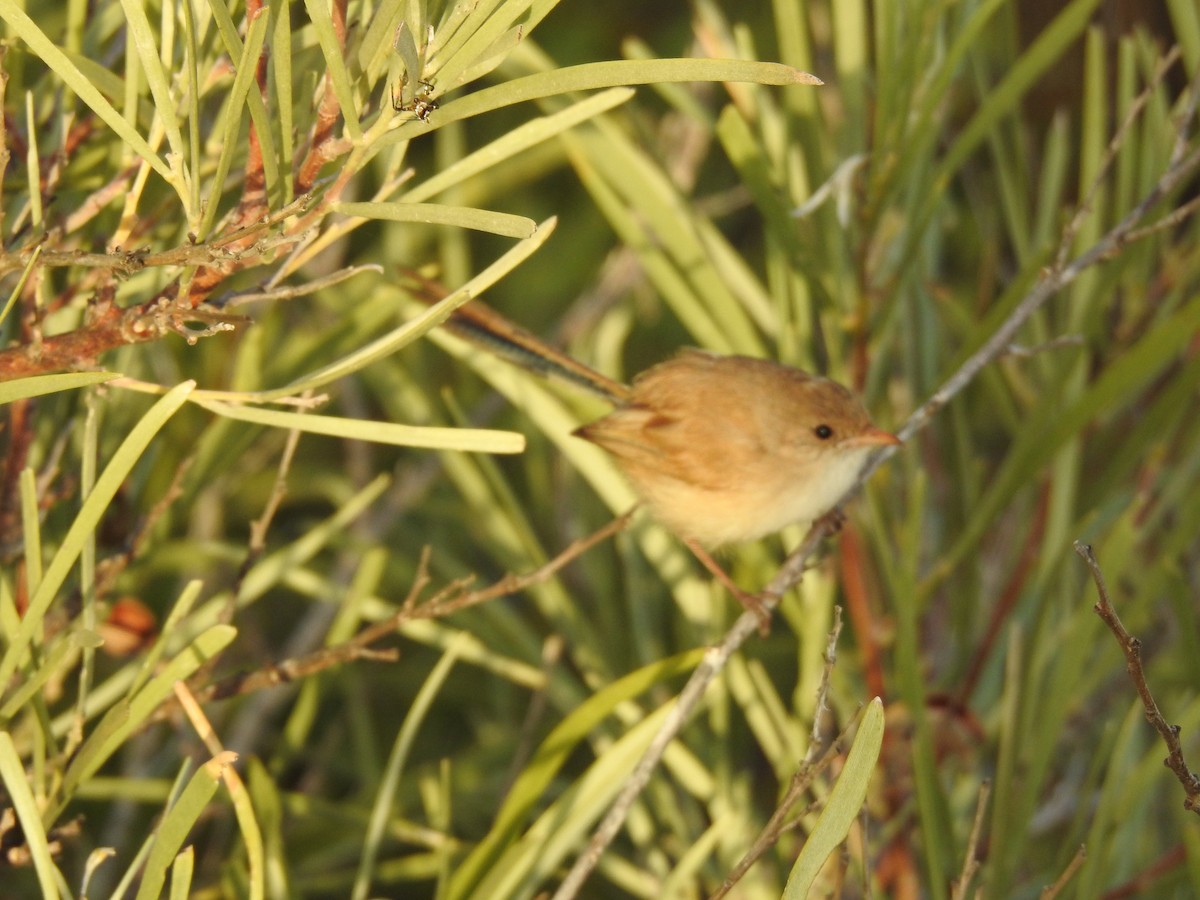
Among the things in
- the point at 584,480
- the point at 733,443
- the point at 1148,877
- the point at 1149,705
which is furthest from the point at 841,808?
the point at 733,443

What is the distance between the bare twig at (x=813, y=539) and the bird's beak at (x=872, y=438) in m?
0.04

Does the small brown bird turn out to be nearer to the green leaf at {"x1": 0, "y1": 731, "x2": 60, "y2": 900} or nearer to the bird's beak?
the bird's beak

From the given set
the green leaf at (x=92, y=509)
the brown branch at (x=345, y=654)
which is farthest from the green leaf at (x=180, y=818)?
the brown branch at (x=345, y=654)

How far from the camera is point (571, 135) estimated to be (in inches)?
78.0

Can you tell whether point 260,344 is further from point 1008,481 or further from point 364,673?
point 364,673

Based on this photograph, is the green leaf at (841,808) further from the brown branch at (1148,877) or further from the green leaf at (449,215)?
the brown branch at (1148,877)

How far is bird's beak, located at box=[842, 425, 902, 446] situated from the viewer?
2275mm

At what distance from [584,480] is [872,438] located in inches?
24.8

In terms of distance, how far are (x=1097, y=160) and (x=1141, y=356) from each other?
462mm

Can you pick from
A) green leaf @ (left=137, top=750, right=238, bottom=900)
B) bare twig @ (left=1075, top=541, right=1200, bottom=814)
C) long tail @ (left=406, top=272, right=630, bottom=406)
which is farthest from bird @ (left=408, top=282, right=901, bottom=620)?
green leaf @ (left=137, top=750, right=238, bottom=900)

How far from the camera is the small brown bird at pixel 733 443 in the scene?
2.57m

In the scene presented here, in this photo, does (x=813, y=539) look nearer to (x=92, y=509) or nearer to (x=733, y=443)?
(x=733, y=443)

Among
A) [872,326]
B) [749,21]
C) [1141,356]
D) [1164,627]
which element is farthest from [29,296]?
[749,21]

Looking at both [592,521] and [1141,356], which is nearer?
[1141,356]
